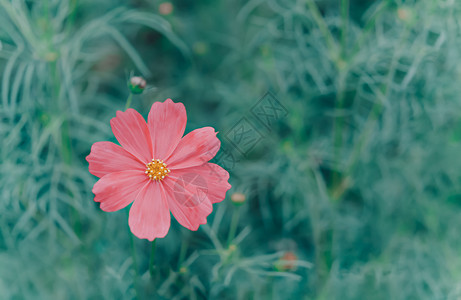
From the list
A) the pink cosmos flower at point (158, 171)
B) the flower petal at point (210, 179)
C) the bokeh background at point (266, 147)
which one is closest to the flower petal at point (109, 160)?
the pink cosmos flower at point (158, 171)

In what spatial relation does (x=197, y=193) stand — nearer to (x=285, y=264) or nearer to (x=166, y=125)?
(x=166, y=125)

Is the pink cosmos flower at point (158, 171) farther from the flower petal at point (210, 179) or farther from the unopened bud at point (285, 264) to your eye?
the unopened bud at point (285, 264)

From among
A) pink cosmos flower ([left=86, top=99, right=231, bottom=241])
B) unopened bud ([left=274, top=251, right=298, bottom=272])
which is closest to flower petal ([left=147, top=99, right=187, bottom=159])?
pink cosmos flower ([left=86, top=99, right=231, bottom=241])

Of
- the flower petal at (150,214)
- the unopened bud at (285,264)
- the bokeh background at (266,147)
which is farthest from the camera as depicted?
the bokeh background at (266,147)

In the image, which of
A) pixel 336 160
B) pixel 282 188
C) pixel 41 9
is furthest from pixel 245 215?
pixel 41 9

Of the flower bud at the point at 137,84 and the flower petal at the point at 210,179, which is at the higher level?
the flower bud at the point at 137,84

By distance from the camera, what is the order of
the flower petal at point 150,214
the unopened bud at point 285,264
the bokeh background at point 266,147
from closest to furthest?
the flower petal at point 150,214
the unopened bud at point 285,264
the bokeh background at point 266,147

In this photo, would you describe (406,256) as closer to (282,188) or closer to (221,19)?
(282,188)

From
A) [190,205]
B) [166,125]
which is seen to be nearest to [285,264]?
[190,205]

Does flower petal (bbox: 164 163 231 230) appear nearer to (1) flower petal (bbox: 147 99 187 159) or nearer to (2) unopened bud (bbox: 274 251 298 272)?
(1) flower petal (bbox: 147 99 187 159)
